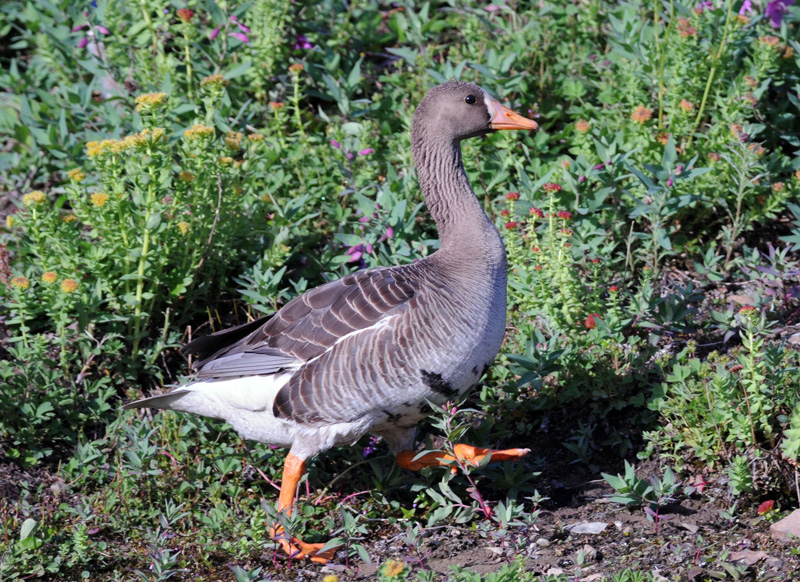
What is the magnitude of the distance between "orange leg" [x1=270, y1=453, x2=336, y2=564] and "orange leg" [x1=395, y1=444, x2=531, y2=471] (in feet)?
1.68

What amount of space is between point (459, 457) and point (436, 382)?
361 mm

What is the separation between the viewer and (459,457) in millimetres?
4145

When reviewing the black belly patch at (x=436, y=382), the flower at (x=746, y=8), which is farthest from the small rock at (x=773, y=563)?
the flower at (x=746, y=8)

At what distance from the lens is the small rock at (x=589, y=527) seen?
402cm

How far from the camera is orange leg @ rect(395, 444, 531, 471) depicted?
4.10 metres

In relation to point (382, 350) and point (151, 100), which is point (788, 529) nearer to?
point (382, 350)

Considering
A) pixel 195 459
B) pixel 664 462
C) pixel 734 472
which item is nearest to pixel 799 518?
pixel 734 472

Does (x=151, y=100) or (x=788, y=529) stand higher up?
(x=151, y=100)

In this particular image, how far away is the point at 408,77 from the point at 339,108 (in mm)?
Answer: 612

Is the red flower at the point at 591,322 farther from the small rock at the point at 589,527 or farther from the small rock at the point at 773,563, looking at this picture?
the small rock at the point at 773,563

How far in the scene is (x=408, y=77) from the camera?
278 inches

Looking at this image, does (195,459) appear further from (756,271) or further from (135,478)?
(756,271)

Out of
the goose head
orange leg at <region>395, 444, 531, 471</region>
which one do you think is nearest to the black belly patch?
orange leg at <region>395, 444, 531, 471</region>

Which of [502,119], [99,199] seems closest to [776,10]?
[502,119]
